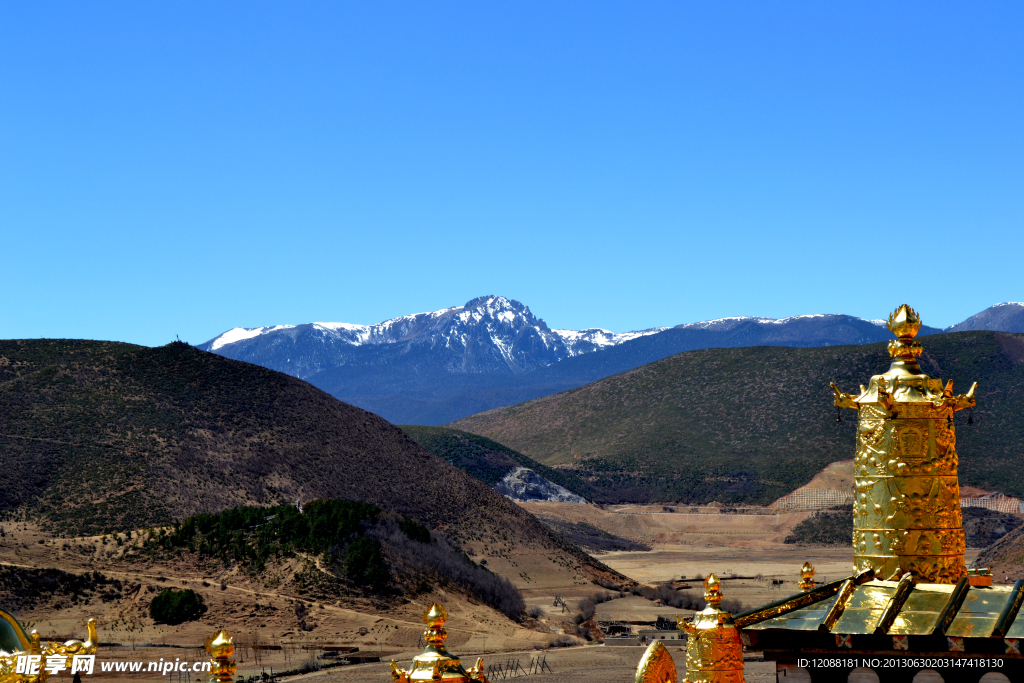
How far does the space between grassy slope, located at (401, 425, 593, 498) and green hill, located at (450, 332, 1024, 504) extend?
13.0 feet

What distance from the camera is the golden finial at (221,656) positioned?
4.50 meters

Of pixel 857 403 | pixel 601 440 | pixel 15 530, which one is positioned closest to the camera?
pixel 857 403

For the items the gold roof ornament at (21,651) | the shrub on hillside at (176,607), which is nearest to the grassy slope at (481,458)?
the shrub on hillside at (176,607)

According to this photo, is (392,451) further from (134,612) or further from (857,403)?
(857,403)

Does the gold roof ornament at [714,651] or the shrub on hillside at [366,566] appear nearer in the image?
the gold roof ornament at [714,651]

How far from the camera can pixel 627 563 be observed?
332ft

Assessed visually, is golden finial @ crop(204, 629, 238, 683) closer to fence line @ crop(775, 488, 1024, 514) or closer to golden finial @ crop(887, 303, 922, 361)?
golden finial @ crop(887, 303, 922, 361)

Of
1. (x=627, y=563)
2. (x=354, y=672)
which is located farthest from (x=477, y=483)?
(x=354, y=672)

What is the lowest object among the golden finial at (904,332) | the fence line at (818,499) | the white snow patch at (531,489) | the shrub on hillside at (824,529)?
the shrub on hillside at (824,529)

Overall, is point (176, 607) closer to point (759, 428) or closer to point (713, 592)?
point (713, 592)

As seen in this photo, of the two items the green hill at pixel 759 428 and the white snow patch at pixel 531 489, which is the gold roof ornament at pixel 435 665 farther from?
the white snow patch at pixel 531 489

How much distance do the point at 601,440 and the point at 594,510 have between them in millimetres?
48101

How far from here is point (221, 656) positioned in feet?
14.9

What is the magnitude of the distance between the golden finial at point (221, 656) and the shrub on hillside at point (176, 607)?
47.5 meters
